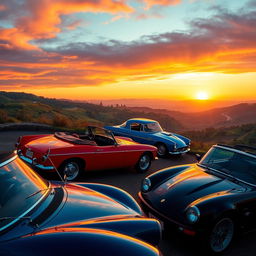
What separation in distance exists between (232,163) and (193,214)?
184cm

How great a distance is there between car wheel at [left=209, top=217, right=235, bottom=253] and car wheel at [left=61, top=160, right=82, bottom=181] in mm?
3983

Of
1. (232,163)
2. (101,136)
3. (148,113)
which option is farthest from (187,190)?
(148,113)

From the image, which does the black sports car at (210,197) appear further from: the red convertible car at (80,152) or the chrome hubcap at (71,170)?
the chrome hubcap at (71,170)

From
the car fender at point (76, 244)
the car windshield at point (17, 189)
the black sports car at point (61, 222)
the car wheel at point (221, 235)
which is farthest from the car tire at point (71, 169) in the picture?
the car fender at point (76, 244)

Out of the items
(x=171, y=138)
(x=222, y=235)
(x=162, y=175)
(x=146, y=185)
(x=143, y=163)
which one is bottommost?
(x=222, y=235)

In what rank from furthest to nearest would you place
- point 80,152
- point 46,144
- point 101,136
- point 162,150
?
point 162,150 < point 101,136 < point 80,152 < point 46,144

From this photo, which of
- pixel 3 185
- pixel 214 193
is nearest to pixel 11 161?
pixel 3 185

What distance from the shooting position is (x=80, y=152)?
7031mm

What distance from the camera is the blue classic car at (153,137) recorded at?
11.2 meters

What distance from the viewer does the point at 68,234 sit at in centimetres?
242

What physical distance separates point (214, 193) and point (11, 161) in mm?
3219

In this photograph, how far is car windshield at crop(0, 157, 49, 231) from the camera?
2.59m

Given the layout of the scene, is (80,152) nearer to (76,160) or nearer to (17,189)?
(76,160)

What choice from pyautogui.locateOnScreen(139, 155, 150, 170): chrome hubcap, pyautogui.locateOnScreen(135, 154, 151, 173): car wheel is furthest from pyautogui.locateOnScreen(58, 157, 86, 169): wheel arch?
pyautogui.locateOnScreen(139, 155, 150, 170): chrome hubcap
